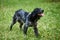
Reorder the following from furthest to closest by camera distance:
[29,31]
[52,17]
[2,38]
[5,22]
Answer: [52,17], [5,22], [29,31], [2,38]

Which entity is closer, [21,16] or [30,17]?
[30,17]

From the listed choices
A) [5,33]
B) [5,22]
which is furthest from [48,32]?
[5,22]

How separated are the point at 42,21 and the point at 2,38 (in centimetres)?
219

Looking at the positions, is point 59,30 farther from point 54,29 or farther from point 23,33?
point 23,33

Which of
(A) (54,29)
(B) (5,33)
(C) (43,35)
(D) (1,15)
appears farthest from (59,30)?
(D) (1,15)

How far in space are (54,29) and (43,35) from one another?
2.67 ft

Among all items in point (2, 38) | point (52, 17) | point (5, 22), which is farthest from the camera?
point (52, 17)

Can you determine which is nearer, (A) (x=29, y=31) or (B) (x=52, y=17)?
(A) (x=29, y=31)

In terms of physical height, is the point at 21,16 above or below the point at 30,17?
below

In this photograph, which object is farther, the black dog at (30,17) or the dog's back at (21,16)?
the dog's back at (21,16)

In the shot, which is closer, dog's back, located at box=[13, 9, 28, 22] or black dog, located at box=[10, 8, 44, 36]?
black dog, located at box=[10, 8, 44, 36]

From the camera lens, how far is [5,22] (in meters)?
8.23

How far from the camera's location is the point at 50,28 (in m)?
7.48

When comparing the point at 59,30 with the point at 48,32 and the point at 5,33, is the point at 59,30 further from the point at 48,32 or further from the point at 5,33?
the point at 5,33
